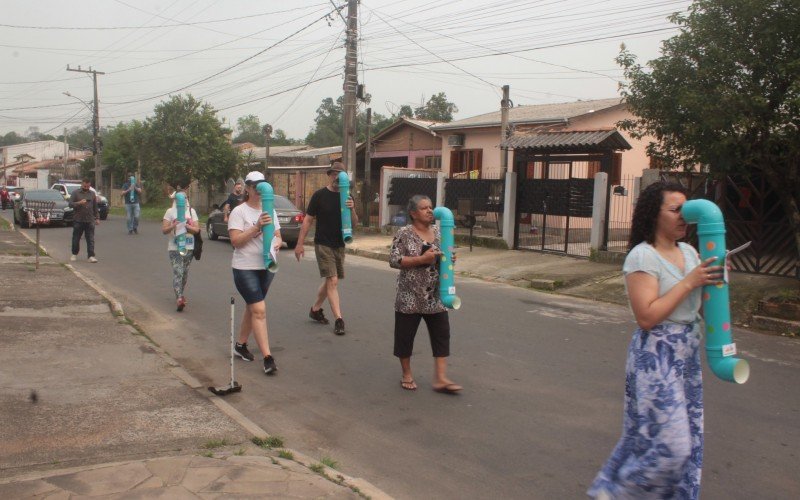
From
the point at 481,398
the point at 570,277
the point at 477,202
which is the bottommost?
the point at 481,398

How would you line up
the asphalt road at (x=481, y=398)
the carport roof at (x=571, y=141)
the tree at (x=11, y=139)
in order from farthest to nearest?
the tree at (x=11, y=139) < the carport roof at (x=571, y=141) < the asphalt road at (x=481, y=398)

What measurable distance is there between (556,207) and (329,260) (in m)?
9.02

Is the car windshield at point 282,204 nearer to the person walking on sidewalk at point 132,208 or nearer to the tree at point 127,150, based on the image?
the person walking on sidewalk at point 132,208

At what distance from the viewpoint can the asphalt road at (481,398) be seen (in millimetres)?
4312

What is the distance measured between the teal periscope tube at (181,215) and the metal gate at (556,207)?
29.3ft

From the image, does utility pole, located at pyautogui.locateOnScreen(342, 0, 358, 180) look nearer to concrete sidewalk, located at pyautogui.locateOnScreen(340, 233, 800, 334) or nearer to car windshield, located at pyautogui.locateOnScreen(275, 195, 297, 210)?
car windshield, located at pyautogui.locateOnScreen(275, 195, 297, 210)

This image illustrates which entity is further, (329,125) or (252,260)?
(329,125)

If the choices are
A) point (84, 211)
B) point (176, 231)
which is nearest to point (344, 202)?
point (176, 231)

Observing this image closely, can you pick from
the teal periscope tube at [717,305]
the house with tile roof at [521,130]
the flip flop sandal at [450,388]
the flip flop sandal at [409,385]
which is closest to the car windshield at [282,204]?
the house with tile roof at [521,130]

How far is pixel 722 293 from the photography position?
9.41 ft

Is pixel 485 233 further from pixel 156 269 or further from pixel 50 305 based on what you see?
pixel 50 305

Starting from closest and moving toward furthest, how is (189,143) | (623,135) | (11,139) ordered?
(623,135), (189,143), (11,139)

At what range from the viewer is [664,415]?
3.04 m

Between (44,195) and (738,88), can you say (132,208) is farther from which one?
(738,88)
